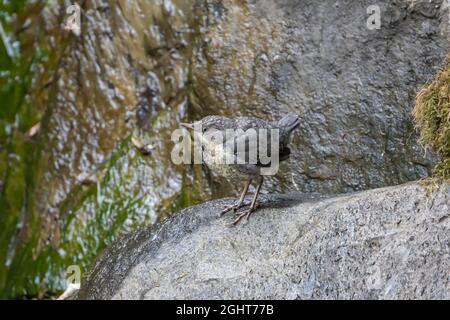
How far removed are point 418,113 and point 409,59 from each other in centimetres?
191

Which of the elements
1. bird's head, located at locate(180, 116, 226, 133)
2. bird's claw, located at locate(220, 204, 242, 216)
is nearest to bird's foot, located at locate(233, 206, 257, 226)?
bird's claw, located at locate(220, 204, 242, 216)

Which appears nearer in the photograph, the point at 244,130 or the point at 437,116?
the point at 437,116

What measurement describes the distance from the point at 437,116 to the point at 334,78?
2195 millimetres

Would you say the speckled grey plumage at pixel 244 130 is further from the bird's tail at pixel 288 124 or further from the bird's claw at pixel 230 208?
the bird's claw at pixel 230 208

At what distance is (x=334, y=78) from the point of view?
664 cm

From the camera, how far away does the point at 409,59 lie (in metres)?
6.43

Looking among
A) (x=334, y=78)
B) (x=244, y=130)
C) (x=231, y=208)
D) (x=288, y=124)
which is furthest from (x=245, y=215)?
(x=334, y=78)

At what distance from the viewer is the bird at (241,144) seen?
4.82m

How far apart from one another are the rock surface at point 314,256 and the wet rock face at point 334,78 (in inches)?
75.8

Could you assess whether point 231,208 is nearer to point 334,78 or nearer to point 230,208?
point 230,208

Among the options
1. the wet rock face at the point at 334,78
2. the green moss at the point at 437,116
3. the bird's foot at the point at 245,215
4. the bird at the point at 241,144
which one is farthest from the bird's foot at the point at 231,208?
the wet rock face at the point at 334,78

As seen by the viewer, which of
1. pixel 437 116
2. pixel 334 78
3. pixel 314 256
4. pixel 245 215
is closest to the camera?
pixel 314 256

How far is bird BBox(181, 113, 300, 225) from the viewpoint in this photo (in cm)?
482
